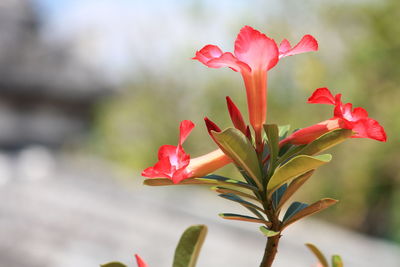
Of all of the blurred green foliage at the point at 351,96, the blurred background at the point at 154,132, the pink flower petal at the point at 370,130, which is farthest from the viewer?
the blurred green foliage at the point at 351,96

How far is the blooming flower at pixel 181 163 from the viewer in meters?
0.28

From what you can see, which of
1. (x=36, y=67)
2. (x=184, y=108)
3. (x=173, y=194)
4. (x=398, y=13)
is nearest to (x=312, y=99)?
(x=173, y=194)

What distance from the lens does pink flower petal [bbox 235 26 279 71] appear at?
0.94ft

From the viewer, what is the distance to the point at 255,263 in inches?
113

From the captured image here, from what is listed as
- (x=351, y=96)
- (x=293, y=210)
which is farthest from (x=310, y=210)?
(x=351, y=96)

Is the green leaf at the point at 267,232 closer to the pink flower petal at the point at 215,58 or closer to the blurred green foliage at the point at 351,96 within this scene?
the pink flower petal at the point at 215,58

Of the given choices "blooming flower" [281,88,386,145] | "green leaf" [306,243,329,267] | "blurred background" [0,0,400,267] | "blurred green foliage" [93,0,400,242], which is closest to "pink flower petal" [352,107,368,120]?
"blooming flower" [281,88,386,145]

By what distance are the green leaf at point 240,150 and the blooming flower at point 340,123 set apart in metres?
0.03

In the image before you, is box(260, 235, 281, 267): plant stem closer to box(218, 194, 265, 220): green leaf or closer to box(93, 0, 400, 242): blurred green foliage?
box(218, 194, 265, 220): green leaf

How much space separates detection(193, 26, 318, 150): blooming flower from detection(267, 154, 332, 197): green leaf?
0.03 metres

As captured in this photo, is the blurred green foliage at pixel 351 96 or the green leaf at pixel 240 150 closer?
the green leaf at pixel 240 150

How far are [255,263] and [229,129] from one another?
106 inches

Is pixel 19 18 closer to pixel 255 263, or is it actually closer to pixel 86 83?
pixel 86 83

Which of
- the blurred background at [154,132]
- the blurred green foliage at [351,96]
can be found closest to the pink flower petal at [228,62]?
the blurred background at [154,132]
